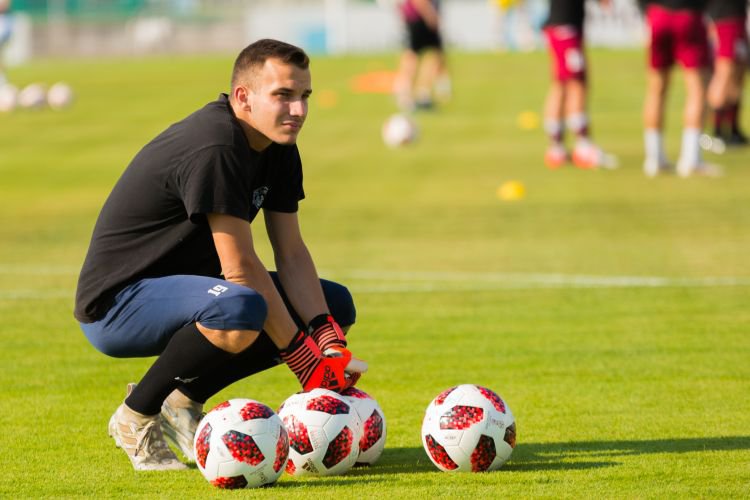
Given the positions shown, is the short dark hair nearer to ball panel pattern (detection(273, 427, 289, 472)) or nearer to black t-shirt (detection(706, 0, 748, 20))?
ball panel pattern (detection(273, 427, 289, 472))

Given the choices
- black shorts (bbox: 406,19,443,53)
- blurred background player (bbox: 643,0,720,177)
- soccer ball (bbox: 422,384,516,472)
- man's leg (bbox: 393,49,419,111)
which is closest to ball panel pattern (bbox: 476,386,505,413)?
soccer ball (bbox: 422,384,516,472)

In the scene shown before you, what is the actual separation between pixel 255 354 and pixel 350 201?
30.5 feet

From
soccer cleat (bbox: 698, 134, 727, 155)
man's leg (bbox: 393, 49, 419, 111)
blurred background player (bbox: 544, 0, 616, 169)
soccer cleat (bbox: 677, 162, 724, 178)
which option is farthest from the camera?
man's leg (bbox: 393, 49, 419, 111)

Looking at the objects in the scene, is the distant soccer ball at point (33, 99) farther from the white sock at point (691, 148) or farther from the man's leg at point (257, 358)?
the man's leg at point (257, 358)

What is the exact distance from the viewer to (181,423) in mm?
5688

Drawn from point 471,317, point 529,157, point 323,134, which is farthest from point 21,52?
point 471,317

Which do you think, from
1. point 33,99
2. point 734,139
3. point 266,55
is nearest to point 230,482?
point 266,55

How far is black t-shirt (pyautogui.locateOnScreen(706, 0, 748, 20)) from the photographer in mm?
16594

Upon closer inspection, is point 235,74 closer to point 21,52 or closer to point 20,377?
point 20,377

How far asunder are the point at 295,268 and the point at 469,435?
1.09m

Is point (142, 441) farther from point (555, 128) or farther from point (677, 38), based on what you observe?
point (555, 128)

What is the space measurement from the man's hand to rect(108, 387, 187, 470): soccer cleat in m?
0.62

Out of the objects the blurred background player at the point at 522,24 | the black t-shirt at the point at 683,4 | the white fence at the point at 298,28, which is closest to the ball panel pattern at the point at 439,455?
the black t-shirt at the point at 683,4

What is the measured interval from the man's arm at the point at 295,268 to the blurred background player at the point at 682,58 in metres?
10.5
